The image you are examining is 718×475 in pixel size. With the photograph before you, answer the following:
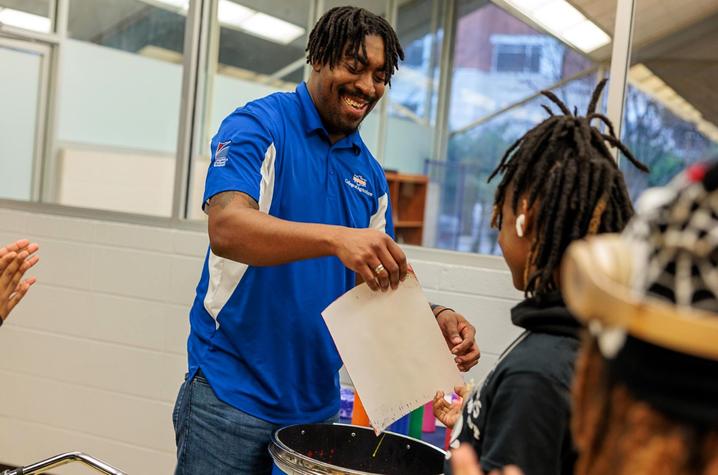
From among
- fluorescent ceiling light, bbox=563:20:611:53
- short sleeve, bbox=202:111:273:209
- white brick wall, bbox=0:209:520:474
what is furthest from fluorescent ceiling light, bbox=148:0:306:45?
short sleeve, bbox=202:111:273:209

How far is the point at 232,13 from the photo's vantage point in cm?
374

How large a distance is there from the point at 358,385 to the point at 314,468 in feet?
0.59

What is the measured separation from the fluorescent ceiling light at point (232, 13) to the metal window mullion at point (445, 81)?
1.29 metres

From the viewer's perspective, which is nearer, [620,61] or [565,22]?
[620,61]

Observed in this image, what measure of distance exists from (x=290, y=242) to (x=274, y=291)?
0.88ft

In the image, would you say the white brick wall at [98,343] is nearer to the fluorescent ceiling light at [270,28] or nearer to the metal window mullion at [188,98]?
the metal window mullion at [188,98]

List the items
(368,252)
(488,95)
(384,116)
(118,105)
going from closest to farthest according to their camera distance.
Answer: (368,252) < (118,105) < (384,116) < (488,95)

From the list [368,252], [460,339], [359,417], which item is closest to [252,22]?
[359,417]

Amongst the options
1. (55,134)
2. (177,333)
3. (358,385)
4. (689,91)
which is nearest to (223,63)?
(55,134)

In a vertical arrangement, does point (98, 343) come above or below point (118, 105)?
below

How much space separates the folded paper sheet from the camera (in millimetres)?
1645

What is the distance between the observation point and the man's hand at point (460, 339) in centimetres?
178

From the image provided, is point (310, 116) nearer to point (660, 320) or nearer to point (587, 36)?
point (660, 320)

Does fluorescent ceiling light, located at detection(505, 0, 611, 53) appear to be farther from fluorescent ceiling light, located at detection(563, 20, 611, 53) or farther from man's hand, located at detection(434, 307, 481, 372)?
man's hand, located at detection(434, 307, 481, 372)
